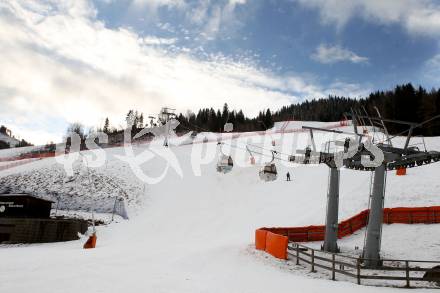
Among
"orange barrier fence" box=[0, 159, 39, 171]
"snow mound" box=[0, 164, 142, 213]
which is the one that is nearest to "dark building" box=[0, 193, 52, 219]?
"snow mound" box=[0, 164, 142, 213]

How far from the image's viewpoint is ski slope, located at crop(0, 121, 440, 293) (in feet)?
48.9

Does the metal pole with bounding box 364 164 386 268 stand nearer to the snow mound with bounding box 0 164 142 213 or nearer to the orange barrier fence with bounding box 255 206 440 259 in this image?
the orange barrier fence with bounding box 255 206 440 259

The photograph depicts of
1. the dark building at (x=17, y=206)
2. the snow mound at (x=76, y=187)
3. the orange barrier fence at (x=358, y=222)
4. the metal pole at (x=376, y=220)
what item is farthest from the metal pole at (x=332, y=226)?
the snow mound at (x=76, y=187)

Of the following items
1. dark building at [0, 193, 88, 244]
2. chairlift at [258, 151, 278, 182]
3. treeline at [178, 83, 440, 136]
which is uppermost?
treeline at [178, 83, 440, 136]

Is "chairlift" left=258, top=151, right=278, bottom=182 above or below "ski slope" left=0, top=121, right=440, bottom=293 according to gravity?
above

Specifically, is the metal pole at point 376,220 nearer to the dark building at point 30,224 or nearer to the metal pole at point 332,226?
the metal pole at point 332,226

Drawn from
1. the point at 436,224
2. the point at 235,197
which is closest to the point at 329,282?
the point at 436,224

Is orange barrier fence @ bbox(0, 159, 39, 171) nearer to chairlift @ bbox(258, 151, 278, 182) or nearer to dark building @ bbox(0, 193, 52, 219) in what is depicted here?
dark building @ bbox(0, 193, 52, 219)

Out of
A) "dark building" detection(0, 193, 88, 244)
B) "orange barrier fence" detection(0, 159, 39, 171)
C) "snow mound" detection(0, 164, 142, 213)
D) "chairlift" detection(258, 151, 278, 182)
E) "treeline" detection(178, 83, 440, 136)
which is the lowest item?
"dark building" detection(0, 193, 88, 244)

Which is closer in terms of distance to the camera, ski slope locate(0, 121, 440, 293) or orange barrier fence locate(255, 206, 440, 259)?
ski slope locate(0, 121, 440, 293)

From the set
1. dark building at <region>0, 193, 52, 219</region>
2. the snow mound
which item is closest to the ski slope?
the snow mound

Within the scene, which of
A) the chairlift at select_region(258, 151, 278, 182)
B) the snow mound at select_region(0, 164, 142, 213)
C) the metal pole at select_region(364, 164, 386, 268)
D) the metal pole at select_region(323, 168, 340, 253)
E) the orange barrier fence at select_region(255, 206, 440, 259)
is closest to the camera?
the metal pole at select_region(364, 164, 386, 268)

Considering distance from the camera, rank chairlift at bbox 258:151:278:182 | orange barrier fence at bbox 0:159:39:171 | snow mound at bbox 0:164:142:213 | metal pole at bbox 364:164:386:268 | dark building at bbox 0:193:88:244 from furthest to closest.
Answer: orange barrier fence at bbox 0:159:39:171
snow mound at bbox 0:164:142:213
chairlift at bbox 258:151:278:182
dark building at bbox 0:193:88:244
metal pole at bbox 364:164:386:268

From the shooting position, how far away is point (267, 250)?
23.2 meters
